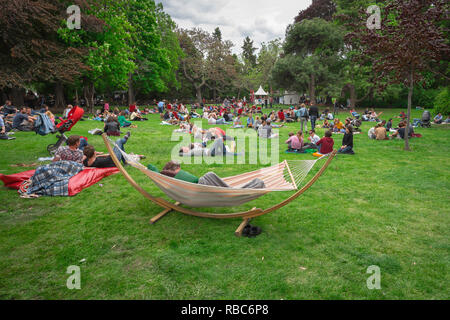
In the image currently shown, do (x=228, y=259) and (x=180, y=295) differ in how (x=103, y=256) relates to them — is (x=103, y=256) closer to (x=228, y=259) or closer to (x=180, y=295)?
(x=180, y=295)

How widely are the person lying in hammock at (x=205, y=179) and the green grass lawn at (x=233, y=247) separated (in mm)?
600

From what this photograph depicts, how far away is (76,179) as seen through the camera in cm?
501

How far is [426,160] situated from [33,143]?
11.8 m

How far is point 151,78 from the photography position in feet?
85.0

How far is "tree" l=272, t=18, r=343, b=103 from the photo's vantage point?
2602 centimetres

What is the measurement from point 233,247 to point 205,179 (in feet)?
3.05

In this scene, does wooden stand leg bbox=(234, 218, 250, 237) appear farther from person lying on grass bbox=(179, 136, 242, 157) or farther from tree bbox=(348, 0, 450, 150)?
tree bbox=(348, 0, 450, 150)

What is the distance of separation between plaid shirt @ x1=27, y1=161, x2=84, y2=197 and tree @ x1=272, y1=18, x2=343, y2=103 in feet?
82.2

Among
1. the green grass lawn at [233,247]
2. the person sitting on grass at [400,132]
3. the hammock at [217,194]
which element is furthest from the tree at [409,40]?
the hammock at [217,194]

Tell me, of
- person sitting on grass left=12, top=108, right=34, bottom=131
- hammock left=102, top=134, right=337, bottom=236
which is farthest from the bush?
person sitting on grass left=12, top=108, right=34, bottom=131

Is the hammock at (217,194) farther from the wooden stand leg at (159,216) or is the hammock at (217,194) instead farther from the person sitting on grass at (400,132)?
the person sitting on grass at (400,132)


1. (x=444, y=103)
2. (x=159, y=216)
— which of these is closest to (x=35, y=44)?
(x=159, y=216)

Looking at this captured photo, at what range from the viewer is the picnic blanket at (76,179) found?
190 inches

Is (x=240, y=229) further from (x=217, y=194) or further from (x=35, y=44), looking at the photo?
(x=35, y=44)
